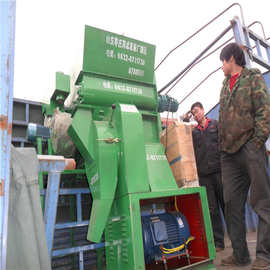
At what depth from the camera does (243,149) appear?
164 cm

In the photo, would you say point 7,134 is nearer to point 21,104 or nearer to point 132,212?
point 132,212

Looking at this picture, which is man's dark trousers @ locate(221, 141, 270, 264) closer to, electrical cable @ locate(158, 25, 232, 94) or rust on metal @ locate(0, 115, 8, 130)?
rust on metal @ locate(0, 115, 8, 130)

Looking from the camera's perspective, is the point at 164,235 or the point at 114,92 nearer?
the point at 164,235

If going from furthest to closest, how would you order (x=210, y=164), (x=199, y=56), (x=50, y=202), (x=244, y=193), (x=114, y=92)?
(x=199, y=56) → (x=210, y=164) → (x=114, y=92) → (x=244, y=193) → (x=50, y=202)

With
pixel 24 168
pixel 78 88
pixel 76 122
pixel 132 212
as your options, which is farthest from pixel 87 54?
pixel 132 212

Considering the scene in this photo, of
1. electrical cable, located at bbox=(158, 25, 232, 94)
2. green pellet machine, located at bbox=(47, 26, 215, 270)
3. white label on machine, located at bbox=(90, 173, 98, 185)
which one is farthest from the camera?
electrical cable, located at bbox=(158, 25, 232, 94)

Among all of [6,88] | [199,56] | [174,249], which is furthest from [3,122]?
[199,56]

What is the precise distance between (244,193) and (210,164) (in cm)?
81

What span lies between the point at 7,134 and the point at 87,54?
1.27 m

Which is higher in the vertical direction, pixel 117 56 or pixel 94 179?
pixel 117 56

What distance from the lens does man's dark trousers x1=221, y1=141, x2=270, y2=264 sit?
151 cm

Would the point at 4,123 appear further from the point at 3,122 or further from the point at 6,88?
the point at 6,88

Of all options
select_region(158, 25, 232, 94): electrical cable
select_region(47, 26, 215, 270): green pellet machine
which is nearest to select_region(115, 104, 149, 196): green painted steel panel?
select_region(47, 26, 215, 270): green pellet machine

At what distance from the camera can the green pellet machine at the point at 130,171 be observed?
1598 mm
